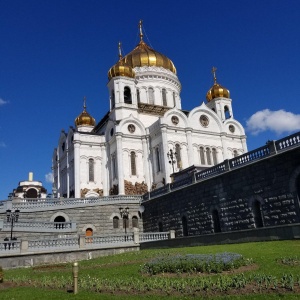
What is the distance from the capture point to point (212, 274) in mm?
11234

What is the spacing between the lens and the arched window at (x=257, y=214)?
2047 centimetres

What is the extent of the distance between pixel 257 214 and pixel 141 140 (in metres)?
24.0

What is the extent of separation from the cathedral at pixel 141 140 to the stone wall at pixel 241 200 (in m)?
10.1

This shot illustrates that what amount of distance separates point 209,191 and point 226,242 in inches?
191

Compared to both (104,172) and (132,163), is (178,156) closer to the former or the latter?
(132,163)

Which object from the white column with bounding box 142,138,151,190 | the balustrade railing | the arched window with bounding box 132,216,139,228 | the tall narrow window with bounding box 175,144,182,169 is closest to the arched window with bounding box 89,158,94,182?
the white column with bounding box 142,138,151,190

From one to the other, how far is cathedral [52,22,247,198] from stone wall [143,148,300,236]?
33.1 feet

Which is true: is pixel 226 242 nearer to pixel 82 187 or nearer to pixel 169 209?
pixel 169 209

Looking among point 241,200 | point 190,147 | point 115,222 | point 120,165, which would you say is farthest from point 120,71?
point 241,200

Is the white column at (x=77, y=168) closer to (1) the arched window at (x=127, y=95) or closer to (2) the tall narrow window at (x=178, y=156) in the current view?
(1) the arched window at (x=127, y=95)

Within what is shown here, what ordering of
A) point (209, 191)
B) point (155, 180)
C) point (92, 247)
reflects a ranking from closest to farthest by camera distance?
point (92, 247)
point (209, 191)
point (155, 180)

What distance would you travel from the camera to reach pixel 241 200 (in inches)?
861

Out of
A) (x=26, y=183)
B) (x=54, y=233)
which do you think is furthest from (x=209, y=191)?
(x=26, y=183)

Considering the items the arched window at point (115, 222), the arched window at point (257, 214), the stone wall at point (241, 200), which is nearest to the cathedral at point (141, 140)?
the arched window at point (115, 222)
